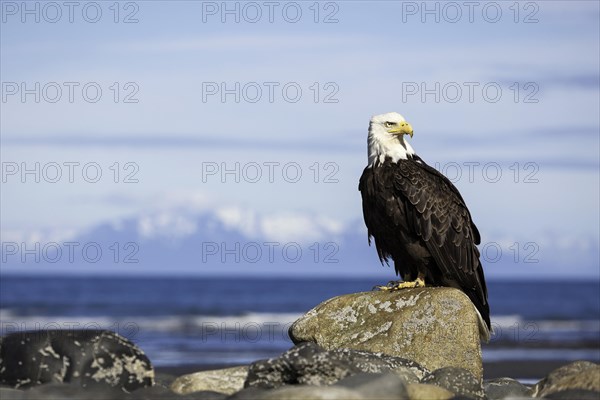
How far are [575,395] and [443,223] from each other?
342 centimetres

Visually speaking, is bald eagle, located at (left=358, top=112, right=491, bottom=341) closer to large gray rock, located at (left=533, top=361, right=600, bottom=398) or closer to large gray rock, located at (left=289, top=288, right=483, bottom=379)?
large gray rock, located at (left=289, top=288, right=483, bottom=379)

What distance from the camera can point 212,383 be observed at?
8.23 m

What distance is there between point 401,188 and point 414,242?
1.98 ft

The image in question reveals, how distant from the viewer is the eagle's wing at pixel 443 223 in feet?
34.3

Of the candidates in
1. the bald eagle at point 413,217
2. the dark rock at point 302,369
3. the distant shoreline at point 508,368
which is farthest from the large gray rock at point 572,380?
the distant shoreline at point 508,368

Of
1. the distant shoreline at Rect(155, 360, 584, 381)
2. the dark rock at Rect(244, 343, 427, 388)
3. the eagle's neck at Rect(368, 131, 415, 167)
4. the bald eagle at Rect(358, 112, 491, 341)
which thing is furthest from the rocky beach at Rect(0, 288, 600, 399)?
the distant shoreline at Rect(155, 360, 584, 381)

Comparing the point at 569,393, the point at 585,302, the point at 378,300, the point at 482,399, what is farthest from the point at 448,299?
the point at 585,302

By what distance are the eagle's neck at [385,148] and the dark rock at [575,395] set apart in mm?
3487

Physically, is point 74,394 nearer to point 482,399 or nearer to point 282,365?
point 282,365

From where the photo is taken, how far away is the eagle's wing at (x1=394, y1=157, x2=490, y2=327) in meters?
10.4

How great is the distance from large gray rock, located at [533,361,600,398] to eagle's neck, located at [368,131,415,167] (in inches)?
121

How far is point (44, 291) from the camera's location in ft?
190

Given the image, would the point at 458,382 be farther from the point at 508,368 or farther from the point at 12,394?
the point at 508,368

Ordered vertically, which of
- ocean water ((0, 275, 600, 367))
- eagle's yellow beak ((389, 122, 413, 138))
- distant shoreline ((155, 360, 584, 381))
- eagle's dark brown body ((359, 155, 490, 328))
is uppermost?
eagle's yellow beak ((389, 122, 413, 138))
